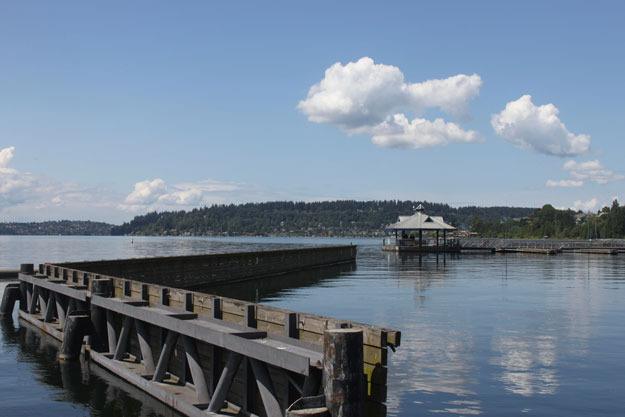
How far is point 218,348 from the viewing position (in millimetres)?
14859

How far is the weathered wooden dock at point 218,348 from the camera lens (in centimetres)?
991

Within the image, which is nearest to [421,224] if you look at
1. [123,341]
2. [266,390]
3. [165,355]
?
[123,341]

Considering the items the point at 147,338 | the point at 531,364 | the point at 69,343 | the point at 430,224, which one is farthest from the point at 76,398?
the point at 430,224

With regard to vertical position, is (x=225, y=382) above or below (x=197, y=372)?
above

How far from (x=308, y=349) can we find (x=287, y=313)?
1.26m

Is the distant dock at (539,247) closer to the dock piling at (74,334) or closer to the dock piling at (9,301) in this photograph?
the dock piling at (9,301)

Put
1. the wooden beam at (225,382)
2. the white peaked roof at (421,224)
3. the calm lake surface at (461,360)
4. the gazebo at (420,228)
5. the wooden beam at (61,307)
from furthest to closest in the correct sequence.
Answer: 1. the gazebo at (420,228)
2. the white peaked roof at (421,224)
3. the wooden beam at (61,307)
4. the calm lake surface at (461,360)
5. the wooden beam at (225,382)

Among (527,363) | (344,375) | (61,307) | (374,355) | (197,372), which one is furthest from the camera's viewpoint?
(61,307)

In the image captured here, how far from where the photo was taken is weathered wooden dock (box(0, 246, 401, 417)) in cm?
991

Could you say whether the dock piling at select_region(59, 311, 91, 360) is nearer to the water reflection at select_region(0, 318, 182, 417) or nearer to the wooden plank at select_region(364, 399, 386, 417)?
the water reflection at select_region(0, 318, 182, 417)

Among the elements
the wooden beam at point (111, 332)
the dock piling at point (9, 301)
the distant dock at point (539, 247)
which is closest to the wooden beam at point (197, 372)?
the wooden beam at point (111, 332)

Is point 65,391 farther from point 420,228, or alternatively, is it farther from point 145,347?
point 420,228

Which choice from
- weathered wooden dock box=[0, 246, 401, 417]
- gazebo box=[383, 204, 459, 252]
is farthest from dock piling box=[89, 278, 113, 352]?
gazebo box=[383, 204, 459, 252]

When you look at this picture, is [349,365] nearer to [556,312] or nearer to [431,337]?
[431,337]
